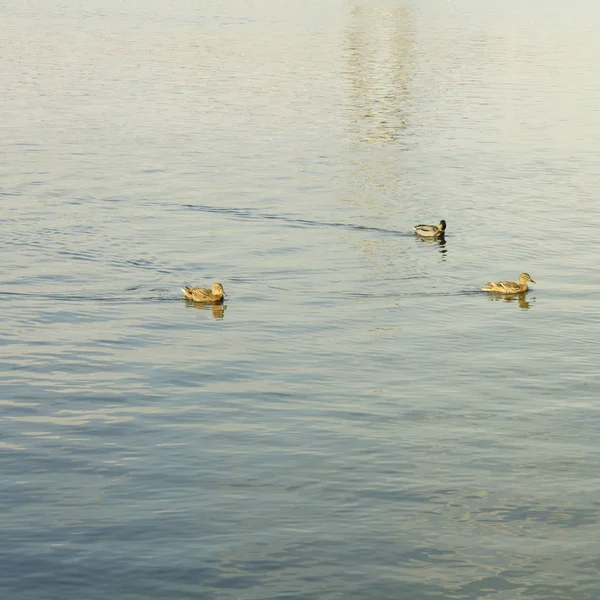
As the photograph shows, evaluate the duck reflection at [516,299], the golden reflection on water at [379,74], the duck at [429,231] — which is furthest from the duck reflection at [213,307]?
the golden reflection on water at [379,74]

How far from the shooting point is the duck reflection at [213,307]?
24250 mm

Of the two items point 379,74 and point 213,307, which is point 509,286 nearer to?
point 213,307

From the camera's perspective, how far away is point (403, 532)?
14875 mm

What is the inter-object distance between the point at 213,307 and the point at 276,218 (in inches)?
Result: 343

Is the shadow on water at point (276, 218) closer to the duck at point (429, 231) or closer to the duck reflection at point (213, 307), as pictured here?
the duck at point (429, 231)

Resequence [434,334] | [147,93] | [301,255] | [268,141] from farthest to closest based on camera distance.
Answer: [147,93] → [268,141] → [301,255] → [434,334]

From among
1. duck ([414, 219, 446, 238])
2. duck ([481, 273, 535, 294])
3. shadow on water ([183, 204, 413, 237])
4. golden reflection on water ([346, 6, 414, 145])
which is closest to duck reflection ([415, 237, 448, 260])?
duck ([414, 219, 446, 238])

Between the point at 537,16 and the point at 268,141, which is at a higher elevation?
the point at 537,16

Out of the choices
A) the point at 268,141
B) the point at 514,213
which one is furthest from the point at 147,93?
the point at 514,213

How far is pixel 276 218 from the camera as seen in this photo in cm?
3288

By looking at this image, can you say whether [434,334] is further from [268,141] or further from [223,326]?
[268,141]

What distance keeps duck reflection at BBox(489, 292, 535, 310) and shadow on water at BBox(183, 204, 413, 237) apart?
20.2 feet

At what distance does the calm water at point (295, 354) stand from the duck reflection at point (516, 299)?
0.24 metres

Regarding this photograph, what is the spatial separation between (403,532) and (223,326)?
940cm
